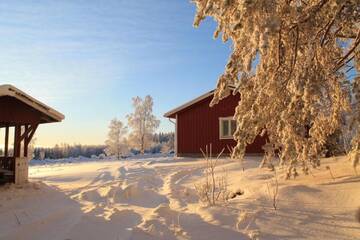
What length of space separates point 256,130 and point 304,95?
115 cm

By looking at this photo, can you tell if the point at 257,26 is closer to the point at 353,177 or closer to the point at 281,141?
the point at 281,141

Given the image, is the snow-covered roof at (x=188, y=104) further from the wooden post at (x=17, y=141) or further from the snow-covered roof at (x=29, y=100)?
the wooden post at (x=17, y=141)

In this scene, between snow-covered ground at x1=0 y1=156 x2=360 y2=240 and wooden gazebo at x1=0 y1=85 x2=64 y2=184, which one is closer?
snow-covered ground at x1=0 y1=156 x2=360 y2=240

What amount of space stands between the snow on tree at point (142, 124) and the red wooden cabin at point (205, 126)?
2678cm

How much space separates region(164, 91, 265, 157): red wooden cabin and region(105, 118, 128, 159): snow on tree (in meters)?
32.8

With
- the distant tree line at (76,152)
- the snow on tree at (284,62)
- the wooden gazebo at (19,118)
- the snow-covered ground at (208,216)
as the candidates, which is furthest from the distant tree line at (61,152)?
the snow on tree at (284,62)

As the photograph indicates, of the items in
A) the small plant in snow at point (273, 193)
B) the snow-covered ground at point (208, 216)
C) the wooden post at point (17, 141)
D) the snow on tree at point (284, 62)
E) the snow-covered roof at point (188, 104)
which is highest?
the snow-covered roof at point (188, 104)

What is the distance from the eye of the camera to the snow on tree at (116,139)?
57.5 metres

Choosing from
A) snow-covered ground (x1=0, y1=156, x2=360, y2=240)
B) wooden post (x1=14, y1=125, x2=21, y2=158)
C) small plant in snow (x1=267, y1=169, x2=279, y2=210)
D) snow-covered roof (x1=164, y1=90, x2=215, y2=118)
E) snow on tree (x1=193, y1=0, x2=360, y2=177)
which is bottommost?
snow-covered ground (x1=0, y1=156, x2=360, y2=240)

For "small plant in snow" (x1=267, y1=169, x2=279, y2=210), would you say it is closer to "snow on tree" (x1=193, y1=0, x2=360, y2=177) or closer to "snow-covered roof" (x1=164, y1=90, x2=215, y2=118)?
"snow on tree" (x1=193, y1=0, x2=360, y2=177)

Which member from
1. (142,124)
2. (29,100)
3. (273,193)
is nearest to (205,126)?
(29,100)

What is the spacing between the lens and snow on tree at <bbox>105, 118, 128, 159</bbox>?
5747 cm

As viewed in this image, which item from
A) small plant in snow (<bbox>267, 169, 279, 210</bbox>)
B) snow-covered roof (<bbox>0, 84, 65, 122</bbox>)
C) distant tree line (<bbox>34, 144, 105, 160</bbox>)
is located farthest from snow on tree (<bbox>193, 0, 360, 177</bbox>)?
distant tree line (<bbox>34, 144, 105, 160</bbox>)

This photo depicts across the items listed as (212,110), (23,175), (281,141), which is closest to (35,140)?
(212,110)
